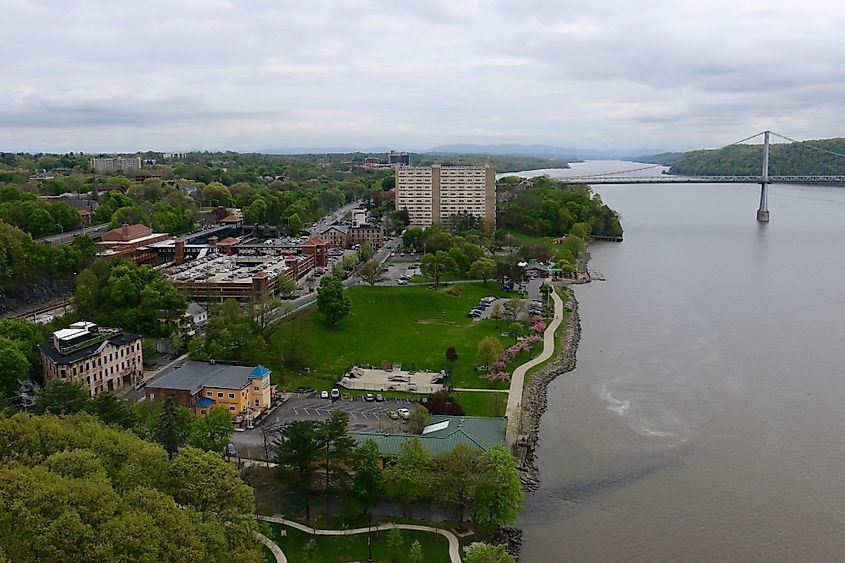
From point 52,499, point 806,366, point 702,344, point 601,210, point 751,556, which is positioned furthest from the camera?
point 601,210

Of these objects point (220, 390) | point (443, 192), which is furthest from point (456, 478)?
point (443, 192)

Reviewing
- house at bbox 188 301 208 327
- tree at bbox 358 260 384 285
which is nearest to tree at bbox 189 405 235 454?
house at bbox 188 301 208 327

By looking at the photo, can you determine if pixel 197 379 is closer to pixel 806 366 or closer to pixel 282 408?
pixel 282 408

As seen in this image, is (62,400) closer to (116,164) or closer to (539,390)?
(539,390)

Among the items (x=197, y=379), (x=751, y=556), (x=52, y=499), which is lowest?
(x=751, y=556)

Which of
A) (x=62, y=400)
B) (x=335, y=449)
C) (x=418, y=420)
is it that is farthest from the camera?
(x=418, y=420)

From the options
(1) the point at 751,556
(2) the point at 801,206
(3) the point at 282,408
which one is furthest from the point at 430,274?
(2) the point at 801,206

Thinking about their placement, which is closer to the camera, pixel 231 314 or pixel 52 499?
pixel 52 499
